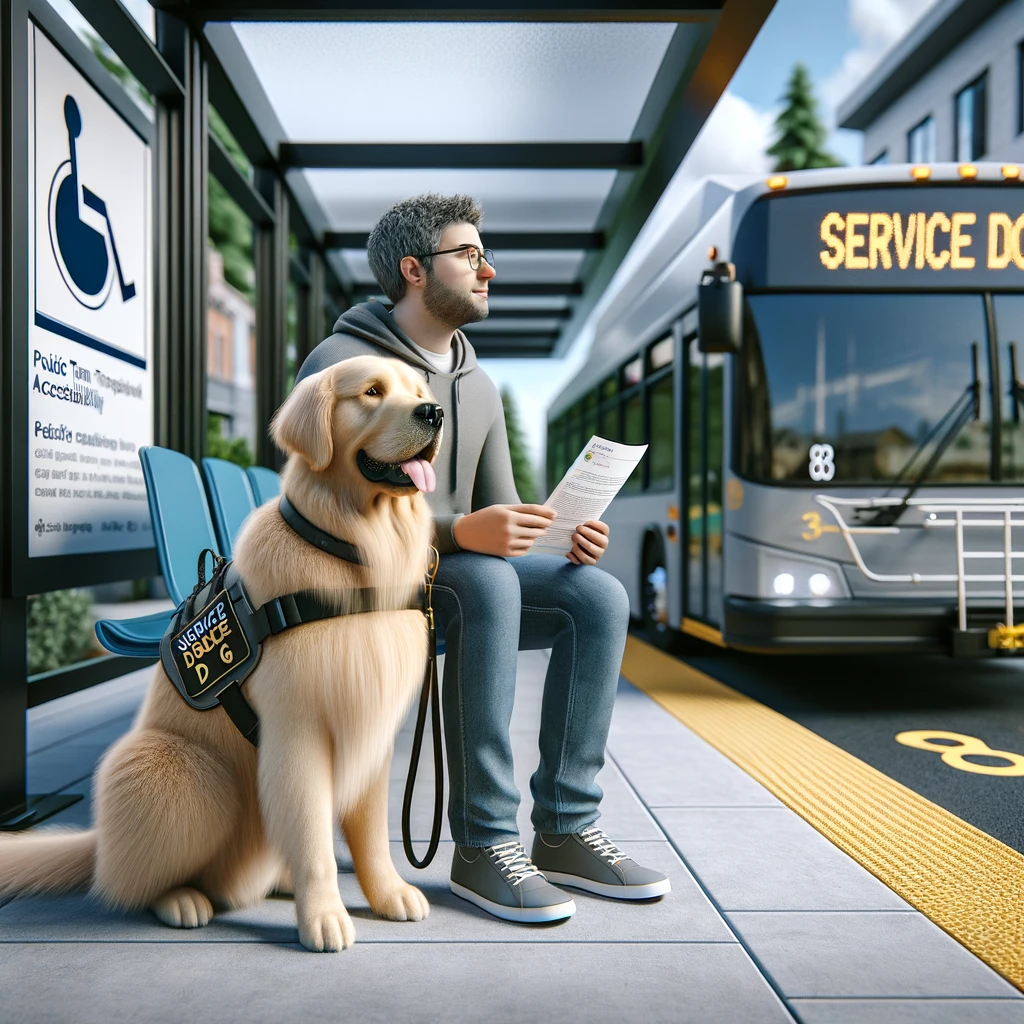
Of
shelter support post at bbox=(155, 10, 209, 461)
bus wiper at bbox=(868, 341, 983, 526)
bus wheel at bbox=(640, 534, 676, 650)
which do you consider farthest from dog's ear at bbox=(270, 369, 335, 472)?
bus wheel at bbox=(640, 534, 676, 650)

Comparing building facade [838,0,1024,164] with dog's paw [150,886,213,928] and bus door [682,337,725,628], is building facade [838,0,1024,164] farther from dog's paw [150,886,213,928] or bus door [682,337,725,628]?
dog's paw [150,886,213,928]

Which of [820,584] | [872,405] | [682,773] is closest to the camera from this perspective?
[682,773]

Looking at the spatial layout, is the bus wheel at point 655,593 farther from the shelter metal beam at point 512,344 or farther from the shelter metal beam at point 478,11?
the shelter metal beam at point 512,344

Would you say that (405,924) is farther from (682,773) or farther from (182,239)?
(182,239)

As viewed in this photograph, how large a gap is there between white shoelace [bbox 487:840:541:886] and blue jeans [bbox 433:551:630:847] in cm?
2

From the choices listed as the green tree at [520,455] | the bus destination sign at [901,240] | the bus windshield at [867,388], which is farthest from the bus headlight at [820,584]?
the green tree at [520,455]

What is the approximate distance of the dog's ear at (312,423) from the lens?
7.31 feet

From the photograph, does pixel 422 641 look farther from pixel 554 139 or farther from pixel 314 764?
pixel 554 139

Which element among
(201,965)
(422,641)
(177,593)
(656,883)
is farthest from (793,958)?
(177,593)

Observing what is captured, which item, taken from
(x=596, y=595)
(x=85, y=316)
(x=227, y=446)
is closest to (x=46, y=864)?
(x=596, y=595)

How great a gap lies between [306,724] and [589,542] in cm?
95

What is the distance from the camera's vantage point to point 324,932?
2.23 meters

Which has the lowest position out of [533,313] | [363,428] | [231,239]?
[363,428]

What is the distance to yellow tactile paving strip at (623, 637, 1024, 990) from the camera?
7.98 ft
